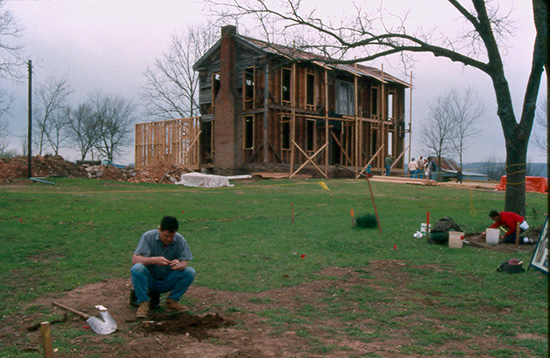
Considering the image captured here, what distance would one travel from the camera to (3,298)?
6320 mm

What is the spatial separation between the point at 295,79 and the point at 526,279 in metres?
24.0

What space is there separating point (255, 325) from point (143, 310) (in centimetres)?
139

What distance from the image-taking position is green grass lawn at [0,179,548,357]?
685 cm

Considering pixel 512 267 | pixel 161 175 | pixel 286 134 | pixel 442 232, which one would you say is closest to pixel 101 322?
pixel 512 267

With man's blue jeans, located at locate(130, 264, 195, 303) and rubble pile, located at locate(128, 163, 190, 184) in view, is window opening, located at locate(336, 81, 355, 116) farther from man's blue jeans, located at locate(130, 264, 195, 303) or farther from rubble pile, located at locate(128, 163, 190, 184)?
man's blue jeans, located at locate(130, 264, 195, 303)

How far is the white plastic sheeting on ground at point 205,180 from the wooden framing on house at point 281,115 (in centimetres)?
415

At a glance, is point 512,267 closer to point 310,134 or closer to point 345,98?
point 310,134

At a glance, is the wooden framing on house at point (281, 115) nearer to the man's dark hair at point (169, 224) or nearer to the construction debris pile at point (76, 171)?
the construction debris pile at point (76, 171)

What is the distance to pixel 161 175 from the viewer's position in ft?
92.6

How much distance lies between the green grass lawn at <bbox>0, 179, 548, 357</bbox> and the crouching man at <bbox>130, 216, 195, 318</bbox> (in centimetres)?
127

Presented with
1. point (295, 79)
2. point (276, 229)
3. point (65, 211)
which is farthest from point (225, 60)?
point (276, 229)

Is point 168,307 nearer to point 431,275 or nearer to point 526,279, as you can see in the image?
point 431,275

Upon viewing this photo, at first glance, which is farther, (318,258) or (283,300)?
(318,258)

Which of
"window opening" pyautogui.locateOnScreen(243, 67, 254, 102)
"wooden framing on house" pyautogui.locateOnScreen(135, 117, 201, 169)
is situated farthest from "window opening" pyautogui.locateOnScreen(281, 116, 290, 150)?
"wooden framing on house" pyautogui.locateOnScreen(135, 117, 201, 169)
